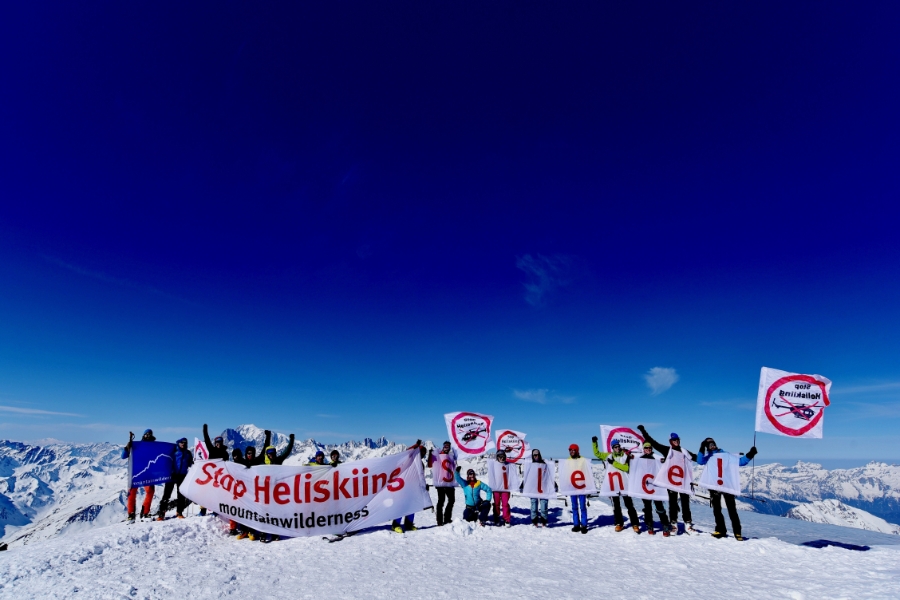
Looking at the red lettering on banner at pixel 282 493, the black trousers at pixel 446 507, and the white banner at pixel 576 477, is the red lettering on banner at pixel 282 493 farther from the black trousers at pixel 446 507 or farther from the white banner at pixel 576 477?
the white banner at pixel 576 477

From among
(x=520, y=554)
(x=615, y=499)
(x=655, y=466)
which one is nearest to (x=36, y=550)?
(x=520, y=554)

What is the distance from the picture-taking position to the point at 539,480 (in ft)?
50.5

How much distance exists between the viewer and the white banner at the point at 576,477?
14.4 m

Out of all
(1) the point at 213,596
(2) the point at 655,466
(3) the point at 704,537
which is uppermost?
(2) the point at 655,466

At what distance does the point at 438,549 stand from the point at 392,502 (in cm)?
257

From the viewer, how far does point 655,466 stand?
1404 cm

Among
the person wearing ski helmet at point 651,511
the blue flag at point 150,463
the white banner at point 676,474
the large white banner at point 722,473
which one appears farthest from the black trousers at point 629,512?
the blue flag at point 150,463

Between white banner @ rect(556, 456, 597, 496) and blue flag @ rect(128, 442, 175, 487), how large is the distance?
14118mm

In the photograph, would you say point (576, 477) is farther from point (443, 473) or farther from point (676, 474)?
point (443, 473)

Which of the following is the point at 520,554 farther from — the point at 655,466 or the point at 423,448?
the point at 655,466

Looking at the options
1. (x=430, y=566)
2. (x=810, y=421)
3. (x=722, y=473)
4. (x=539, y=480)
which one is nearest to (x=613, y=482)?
(x=539, y=480)

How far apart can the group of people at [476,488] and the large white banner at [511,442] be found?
5659 millimetres

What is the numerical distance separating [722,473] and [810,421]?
316 cm

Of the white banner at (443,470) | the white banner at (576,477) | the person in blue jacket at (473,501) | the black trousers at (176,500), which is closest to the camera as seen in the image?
the black trousers at (176,500)
